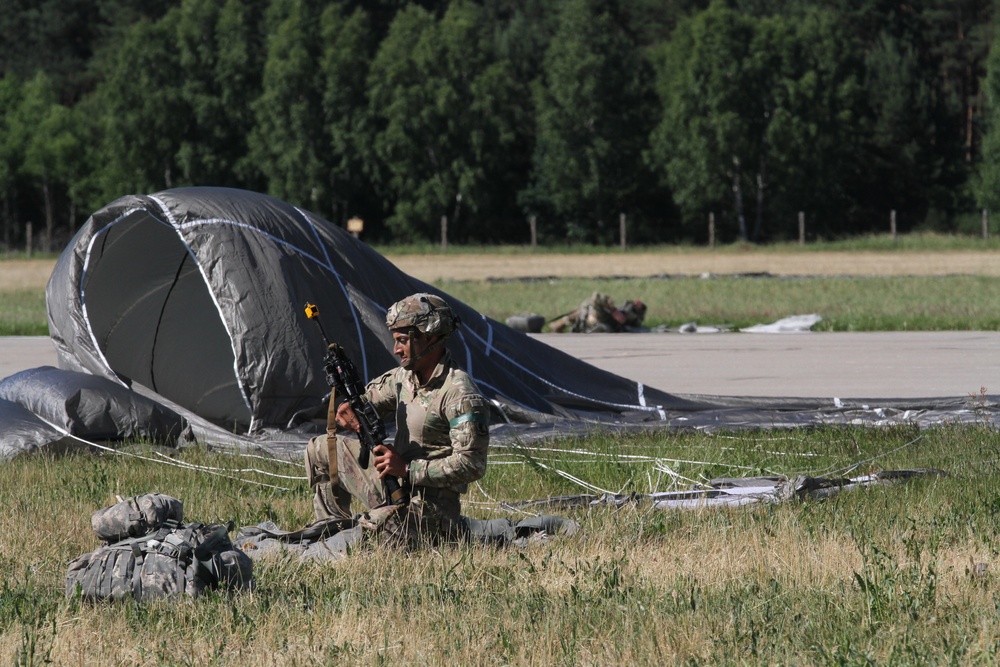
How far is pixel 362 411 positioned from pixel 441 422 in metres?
0.40

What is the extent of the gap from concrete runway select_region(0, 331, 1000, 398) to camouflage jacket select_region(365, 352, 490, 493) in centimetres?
702

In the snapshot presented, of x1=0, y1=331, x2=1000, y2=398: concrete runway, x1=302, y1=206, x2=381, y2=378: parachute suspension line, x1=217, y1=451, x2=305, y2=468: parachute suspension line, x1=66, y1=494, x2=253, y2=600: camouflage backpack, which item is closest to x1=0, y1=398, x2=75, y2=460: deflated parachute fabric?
x1=217, y1=451, x2=305, y2=468: parachute suspension line

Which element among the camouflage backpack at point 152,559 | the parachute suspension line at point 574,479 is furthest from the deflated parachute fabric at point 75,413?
the camouflage backpack at point 152,559

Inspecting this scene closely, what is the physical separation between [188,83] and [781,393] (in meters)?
62.6

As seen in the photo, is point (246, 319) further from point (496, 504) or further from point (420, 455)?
point (420, 455)

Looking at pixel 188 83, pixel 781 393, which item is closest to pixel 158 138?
pixel 188 83

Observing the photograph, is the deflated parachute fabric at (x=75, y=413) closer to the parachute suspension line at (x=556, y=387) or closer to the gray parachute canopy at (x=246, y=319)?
the gray parachute canopy at (x=246, y=319)

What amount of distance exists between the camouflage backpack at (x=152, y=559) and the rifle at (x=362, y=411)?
2.41 feet

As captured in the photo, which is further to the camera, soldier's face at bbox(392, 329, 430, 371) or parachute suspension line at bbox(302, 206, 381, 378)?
parachute suspension line at bbox(302, 206, 381, 378)

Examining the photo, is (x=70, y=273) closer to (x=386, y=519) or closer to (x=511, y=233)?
(x=386, y=519)

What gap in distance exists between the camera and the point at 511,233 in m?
69.7

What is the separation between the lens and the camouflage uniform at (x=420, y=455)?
5980 millimetres

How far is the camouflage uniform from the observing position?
19.6ft

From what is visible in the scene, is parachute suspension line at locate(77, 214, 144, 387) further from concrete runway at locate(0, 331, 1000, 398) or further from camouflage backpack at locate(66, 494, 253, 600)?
camouflage backpack at locate(66, 494, 253, 600)
